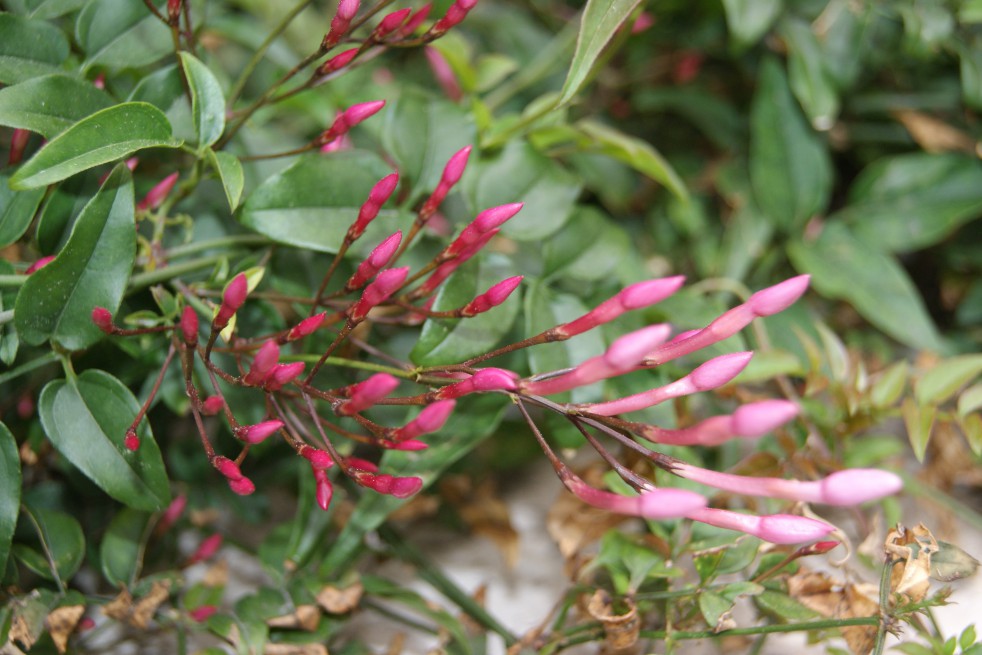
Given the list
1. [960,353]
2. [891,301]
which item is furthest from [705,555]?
[960,353]

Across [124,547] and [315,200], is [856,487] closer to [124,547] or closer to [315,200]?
[315,200]

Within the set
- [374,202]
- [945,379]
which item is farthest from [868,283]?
[374,202]

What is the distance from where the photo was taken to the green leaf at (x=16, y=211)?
23.8 inches

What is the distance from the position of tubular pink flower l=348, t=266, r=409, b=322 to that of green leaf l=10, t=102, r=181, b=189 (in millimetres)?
184

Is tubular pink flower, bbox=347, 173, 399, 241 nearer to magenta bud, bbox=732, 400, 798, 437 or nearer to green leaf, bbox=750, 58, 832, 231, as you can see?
magenta bud, bbox=732, 400, 798, 437

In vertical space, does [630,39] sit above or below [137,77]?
below

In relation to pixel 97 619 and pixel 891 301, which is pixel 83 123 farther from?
pixel 891 301

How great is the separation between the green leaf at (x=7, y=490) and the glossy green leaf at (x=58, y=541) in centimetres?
8

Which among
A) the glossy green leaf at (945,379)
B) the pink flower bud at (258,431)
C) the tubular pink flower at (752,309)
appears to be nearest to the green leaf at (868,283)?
the glossy green leaf at (945,379)

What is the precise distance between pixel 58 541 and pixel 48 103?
36 centimetres

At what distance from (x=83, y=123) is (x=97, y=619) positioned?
0.52 m

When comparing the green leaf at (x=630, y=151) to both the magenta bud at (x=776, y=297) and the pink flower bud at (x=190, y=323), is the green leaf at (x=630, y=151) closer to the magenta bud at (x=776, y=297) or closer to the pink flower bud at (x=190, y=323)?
the magenta bud at (x=776, y=297)

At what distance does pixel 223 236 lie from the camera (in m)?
0.75

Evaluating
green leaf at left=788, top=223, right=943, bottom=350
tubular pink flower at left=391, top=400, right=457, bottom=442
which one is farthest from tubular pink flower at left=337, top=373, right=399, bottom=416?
green leaf at left=788, top=223, right=943, bottom=350
